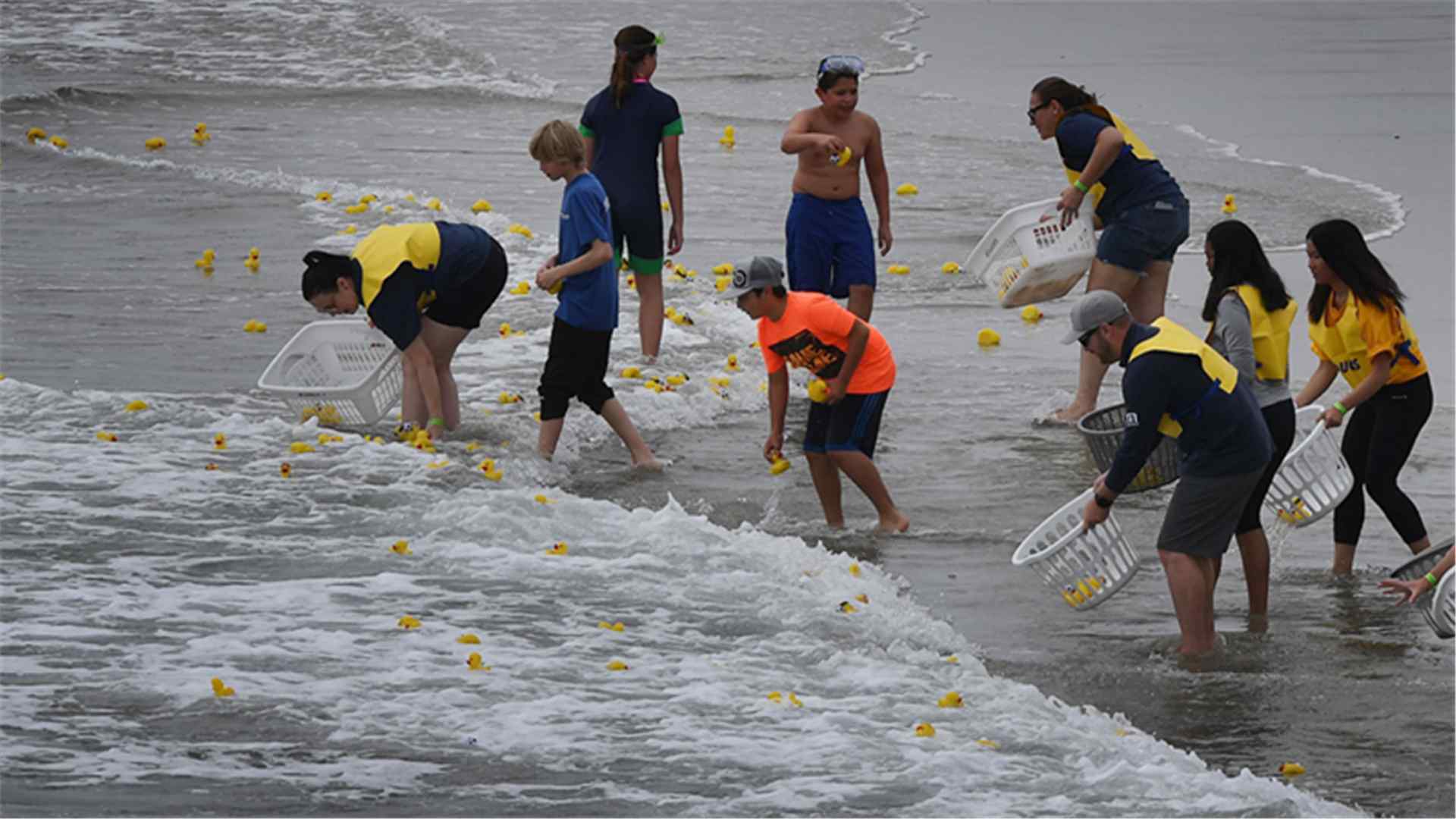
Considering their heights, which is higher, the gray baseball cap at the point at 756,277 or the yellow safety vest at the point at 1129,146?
the yellow safety vest at the point at 1129,146

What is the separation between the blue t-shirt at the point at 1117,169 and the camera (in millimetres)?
9922

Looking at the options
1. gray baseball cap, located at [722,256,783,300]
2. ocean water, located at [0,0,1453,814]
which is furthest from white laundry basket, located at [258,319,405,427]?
gray baseball cap, located at [722,256,783,300]

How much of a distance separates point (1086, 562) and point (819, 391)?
1655 mm

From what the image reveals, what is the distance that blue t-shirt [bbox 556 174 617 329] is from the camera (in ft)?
30.3

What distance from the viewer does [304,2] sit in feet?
111

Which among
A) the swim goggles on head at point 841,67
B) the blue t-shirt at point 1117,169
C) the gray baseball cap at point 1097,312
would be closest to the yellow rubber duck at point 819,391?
the gray baseball cap at point 1097,312

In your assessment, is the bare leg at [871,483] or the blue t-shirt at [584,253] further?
the blue t-shirt at [584,253]

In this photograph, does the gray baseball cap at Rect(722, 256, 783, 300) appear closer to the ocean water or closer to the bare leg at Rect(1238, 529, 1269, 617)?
the ocean water

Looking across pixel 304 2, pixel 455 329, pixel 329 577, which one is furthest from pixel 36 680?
pixel 304 2

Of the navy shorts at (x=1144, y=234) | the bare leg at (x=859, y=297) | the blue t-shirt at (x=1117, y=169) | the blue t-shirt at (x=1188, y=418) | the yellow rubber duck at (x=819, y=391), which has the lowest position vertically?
the yellow rubber duck at (x=819, y=391)

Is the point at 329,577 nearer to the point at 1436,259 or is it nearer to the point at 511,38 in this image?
the point at 1436,259

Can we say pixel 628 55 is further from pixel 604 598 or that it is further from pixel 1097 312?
pixel 1097 312

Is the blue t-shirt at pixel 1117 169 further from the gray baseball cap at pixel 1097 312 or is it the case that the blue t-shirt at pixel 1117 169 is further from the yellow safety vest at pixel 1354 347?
the gray baseball cap at pixel 1097 312

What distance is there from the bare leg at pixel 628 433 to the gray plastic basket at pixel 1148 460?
2.50 meters
